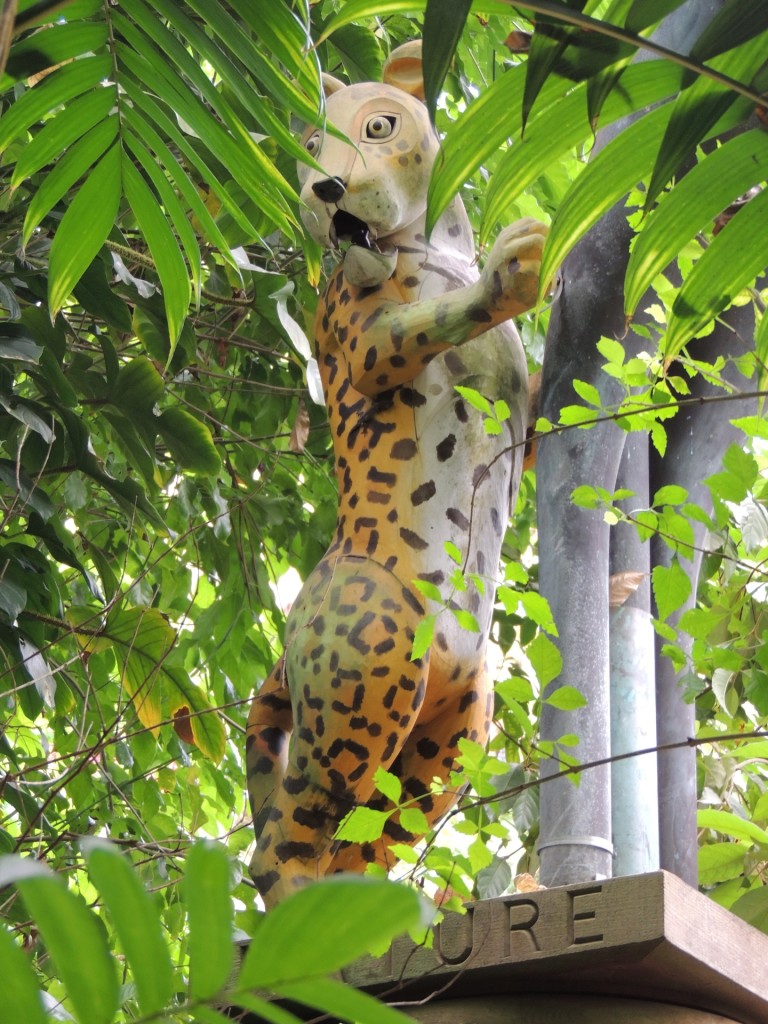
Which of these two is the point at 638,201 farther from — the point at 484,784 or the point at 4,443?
the point at 4,443

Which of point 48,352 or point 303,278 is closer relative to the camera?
point 48,352

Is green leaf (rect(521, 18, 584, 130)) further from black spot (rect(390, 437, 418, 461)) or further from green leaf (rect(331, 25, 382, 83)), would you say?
green leaf (rect(331, 25, 382, 83))

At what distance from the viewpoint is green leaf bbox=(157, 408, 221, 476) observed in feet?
8.58

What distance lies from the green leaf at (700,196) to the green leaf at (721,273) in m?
0.02

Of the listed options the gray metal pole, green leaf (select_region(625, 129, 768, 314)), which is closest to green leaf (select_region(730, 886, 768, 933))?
the gray metal pole

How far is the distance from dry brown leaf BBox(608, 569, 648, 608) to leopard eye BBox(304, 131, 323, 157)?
2.42 feet

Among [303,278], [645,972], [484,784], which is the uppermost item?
[303,278]

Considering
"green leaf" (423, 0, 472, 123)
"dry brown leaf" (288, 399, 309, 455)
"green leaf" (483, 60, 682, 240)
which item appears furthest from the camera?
"dry brown leaf" (288, 399, 309, 455)

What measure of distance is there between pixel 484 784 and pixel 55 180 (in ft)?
2.68

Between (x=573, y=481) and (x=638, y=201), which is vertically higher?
(x=638, y=201)

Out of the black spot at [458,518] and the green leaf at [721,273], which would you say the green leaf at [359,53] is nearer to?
the black spot at [458,518]

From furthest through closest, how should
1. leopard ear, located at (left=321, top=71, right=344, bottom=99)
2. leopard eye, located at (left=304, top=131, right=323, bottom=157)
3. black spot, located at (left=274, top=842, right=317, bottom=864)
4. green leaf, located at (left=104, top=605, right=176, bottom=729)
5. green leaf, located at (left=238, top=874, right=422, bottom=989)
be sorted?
green leaf, located at (left=104, top=605, right=176, bottom=729) < leopard ear, located at (left=321, top=71, right=344, bottom=99) < leopard eye, located at (left=304, top=131, right=323, bottom=157) < black spot, located at (left=274, top=842, right=317, bottom=864) < green leaf, located at (left=238, top=874, right=422, bottom=989)

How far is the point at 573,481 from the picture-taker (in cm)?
189

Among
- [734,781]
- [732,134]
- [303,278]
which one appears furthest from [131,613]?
[734,781]
